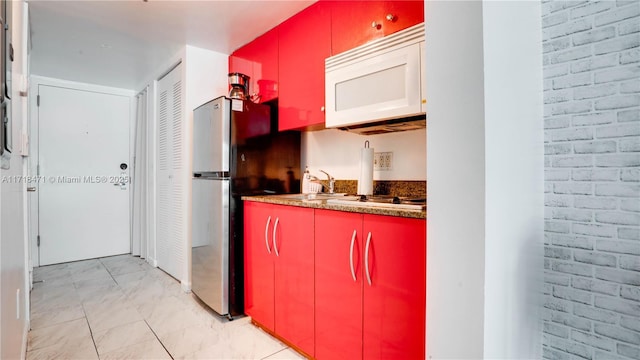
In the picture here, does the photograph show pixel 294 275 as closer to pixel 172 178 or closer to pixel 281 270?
pixel 281 270

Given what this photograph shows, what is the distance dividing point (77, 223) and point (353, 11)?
429 centimetres

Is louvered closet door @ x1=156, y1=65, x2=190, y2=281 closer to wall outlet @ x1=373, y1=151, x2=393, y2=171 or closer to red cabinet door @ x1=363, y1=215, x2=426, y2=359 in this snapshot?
wall outlet @ x1=373, y1=151, x2=393, y2=171

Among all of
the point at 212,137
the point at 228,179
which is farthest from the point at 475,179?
the point at 212,137

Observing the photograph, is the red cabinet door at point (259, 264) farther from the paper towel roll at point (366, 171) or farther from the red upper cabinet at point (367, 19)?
the red upper cabinet at point (367, 19)

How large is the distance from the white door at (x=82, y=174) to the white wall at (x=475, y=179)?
4.58m

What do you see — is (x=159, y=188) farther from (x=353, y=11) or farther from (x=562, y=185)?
(x=562, y=185)

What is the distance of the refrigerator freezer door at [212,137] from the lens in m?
2.20

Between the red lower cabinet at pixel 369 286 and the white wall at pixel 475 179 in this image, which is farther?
the red lower cabinet at pixel 369 286

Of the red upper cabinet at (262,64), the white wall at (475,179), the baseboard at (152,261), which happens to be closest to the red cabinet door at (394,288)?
the white wall at (475,179)

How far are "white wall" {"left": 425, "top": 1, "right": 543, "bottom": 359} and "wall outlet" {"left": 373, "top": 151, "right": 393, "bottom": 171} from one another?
1.03 m

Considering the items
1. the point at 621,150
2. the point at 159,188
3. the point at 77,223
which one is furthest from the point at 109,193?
the point at 621,150

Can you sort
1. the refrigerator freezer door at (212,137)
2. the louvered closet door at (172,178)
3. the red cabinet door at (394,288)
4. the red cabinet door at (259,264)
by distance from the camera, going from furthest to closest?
the louvered closet door at (172,178), the refrigerator freezer door at (212,137), the red cabinet door at (259,264), the red cabinet door at (394,288)

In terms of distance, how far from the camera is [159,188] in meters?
3.59

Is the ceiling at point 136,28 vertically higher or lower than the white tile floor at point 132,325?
higher
